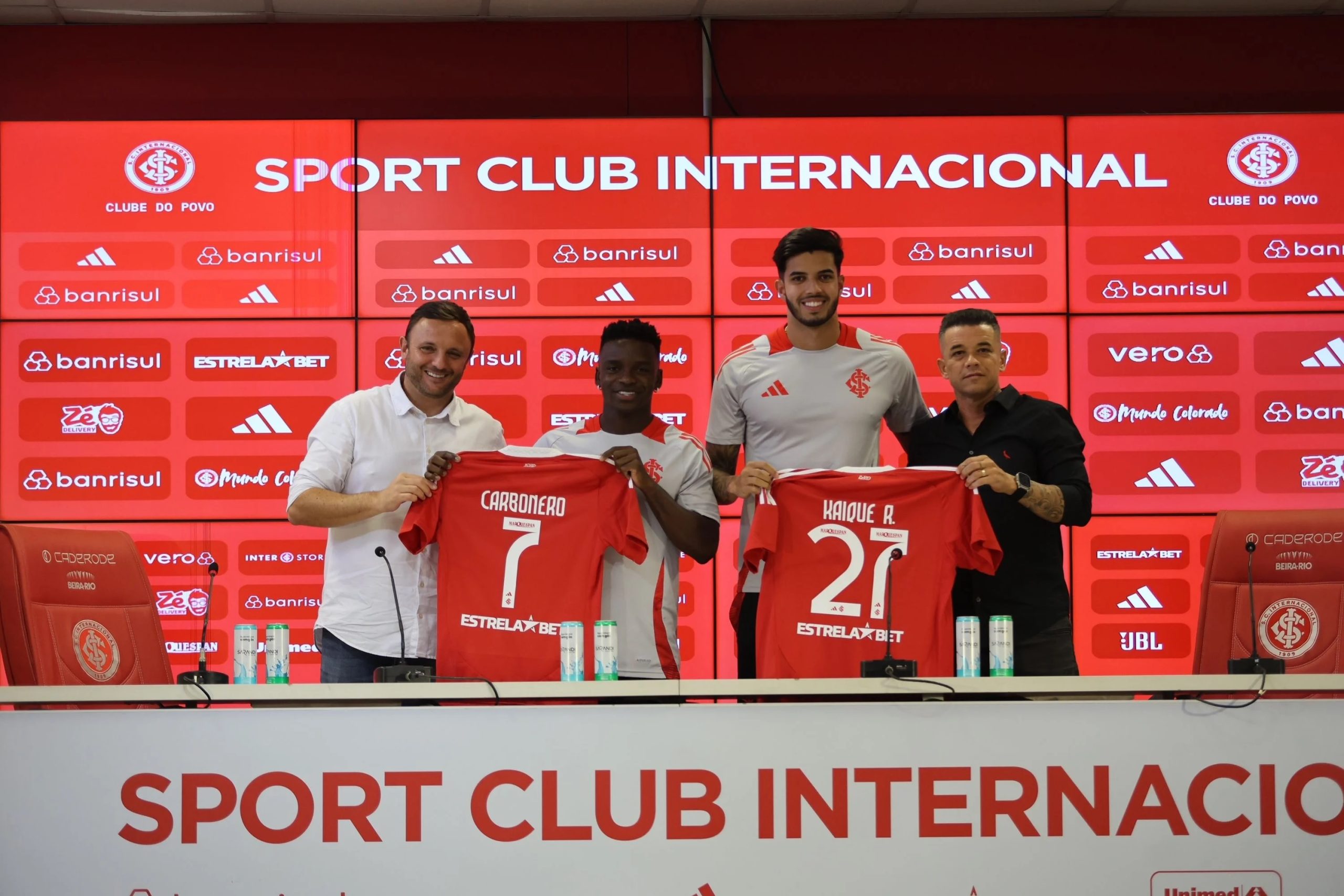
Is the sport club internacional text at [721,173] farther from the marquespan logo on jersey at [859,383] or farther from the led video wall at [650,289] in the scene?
the marquespan logo on jersey at [859,383]

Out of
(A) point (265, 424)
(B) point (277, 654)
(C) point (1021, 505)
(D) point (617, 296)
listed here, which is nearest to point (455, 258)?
(D) point (617, 296)

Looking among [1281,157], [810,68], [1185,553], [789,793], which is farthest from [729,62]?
[789,793]

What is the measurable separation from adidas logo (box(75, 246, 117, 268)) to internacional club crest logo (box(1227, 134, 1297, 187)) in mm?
4567

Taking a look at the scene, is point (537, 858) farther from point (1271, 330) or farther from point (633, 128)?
point (1271, 330)

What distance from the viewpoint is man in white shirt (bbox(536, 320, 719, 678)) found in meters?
3.21

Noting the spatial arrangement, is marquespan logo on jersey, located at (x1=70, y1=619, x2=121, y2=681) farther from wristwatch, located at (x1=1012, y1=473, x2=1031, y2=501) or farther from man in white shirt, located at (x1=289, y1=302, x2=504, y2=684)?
wristwatch, located at (x1=1012, y1=473, x2=1031, y2=501)

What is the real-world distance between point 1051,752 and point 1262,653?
954 millimetres

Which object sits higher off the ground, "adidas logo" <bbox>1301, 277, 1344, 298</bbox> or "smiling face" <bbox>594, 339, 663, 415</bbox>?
"adidas logo" <bbox>1301, 277, 1344, 298</bbox>

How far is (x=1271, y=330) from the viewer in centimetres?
514

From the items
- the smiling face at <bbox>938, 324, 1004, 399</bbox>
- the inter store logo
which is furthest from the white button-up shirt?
the inter store logo

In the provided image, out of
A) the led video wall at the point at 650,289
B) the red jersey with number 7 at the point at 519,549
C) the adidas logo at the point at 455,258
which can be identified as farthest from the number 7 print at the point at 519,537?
the adidas logo at the point at 455,258

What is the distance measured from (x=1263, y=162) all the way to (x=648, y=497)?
3.44 meters

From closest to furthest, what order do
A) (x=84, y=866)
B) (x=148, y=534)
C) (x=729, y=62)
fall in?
1. (x=84, y=866)
2. (x=148, y=534)
3. (x=729, y=62)

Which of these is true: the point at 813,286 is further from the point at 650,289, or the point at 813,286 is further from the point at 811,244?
the point at 650,289
